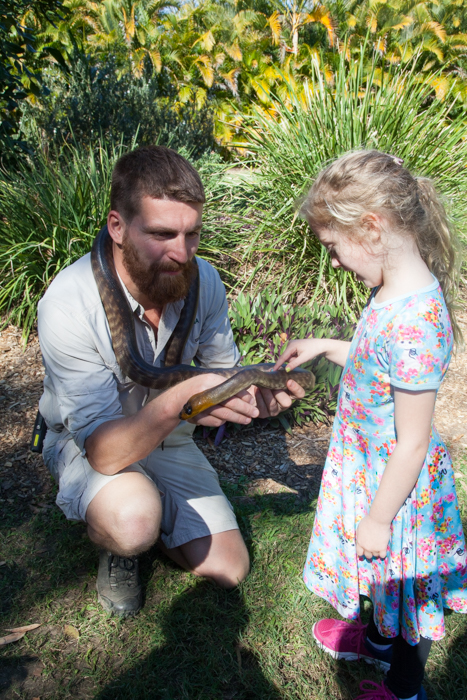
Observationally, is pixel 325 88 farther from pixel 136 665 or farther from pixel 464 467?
pixel 136 665

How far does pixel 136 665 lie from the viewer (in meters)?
2.29

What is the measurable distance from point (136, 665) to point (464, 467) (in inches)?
109

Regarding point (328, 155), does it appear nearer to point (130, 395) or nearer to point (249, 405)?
point (130, 395)

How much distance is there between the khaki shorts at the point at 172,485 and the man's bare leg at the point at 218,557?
5cm

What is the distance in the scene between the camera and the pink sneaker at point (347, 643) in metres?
2.29

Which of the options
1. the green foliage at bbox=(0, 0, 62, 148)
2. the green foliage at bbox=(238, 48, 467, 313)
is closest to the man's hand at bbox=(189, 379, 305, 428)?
the green foliage at bbox=(238, 48, 467, 313)

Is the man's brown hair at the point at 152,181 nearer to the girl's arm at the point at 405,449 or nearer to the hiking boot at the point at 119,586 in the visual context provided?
the girl's arm at the point at 405,449

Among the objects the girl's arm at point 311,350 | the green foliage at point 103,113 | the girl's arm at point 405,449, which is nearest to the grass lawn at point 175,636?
the girl's arm at point 405,449

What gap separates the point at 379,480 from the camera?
A: 2.00 m

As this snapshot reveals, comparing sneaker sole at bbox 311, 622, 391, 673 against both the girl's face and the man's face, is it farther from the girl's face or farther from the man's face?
the man's face

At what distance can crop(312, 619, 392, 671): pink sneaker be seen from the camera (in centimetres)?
229

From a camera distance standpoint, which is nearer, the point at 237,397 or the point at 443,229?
the point at 443,229

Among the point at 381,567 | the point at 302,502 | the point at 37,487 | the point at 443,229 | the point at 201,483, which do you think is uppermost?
the point at 443,229

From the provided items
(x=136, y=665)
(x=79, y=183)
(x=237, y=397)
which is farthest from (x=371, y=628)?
(x=79, y=183)
